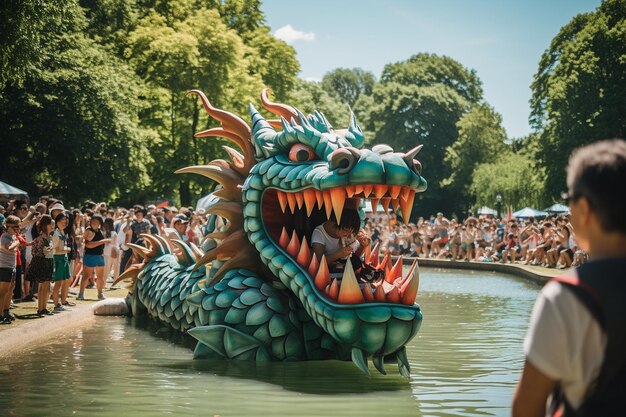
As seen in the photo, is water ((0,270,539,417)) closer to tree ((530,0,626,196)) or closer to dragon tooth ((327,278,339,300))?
dragon tooth ((327,278,339,300))

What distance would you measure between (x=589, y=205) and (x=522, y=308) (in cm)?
1300

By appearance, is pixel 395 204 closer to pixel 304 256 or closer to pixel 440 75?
pixel 304 256

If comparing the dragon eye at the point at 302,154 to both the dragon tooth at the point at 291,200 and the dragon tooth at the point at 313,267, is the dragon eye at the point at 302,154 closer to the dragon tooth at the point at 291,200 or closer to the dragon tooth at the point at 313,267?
the dragon tooth at the point at 291,200

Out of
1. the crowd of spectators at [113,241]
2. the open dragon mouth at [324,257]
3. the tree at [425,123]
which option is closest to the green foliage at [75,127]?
the crowd of spectators at [113,241]

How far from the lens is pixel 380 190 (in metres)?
7.39

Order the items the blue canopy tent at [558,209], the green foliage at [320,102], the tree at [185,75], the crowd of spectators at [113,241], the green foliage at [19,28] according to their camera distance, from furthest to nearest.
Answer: the green foliage at [320,102], the blue canopy tent at [558,209], the tree at [185,75], the green foliage at [19,28], the crowd of spectators at [113,241]

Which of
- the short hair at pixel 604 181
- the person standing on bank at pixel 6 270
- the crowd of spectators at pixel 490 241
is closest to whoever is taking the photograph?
the short hair at pixel 604 181

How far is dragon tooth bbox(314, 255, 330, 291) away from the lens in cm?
774

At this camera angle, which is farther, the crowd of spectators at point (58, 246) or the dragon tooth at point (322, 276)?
the crowd of spectators at point (58, 246)

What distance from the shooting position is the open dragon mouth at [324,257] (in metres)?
7.44

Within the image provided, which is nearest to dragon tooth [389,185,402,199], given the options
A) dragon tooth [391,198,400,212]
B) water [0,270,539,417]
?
dragon tooth [391,198,400,212]

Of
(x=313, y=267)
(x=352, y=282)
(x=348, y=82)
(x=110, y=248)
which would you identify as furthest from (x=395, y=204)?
(x=348, y=82)

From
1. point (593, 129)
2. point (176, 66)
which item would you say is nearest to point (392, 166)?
point (176, 66)

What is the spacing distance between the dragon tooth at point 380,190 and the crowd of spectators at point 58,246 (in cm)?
562
